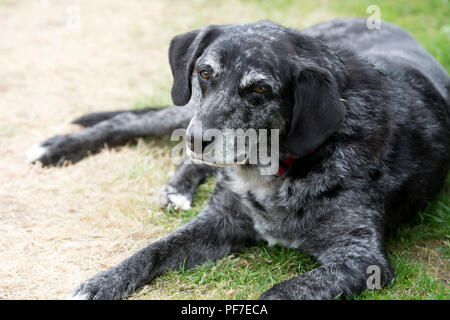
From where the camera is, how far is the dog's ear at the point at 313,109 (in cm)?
356

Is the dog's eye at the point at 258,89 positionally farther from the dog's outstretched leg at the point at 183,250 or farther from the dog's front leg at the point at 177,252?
the dog's front leg at the point at 177,252

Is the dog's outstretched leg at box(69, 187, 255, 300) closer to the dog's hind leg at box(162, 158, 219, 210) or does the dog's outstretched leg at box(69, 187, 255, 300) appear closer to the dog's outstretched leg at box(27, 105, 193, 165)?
the dog's hind leg at box(162, 158, 219, 210)

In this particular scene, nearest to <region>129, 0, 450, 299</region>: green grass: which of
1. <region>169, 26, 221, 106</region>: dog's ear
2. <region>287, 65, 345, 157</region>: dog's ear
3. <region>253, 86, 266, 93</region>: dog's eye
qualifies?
<region>287, 65, 345, 157</region>: dog's ear

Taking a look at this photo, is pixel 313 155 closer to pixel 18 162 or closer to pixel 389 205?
pixel 389 205

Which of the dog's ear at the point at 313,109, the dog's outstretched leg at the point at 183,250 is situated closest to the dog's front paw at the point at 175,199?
the dog's outstretched leg at the point at 183,250

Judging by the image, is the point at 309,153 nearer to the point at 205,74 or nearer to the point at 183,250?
the point at 205,74

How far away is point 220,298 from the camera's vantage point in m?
3.68

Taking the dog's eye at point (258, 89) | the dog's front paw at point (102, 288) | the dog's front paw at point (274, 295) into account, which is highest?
the dog's eye at point (258, 89)

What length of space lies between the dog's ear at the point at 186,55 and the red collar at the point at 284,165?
91 centimetres

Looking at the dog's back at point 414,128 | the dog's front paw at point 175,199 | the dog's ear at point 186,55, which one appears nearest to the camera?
the dog's ear at point 186,55

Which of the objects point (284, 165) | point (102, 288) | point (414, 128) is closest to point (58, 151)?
point (102, 288)

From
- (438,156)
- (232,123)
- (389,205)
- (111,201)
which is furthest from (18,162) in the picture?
(438,156)

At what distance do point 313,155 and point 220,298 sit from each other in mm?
1147

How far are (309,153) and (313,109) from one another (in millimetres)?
379
